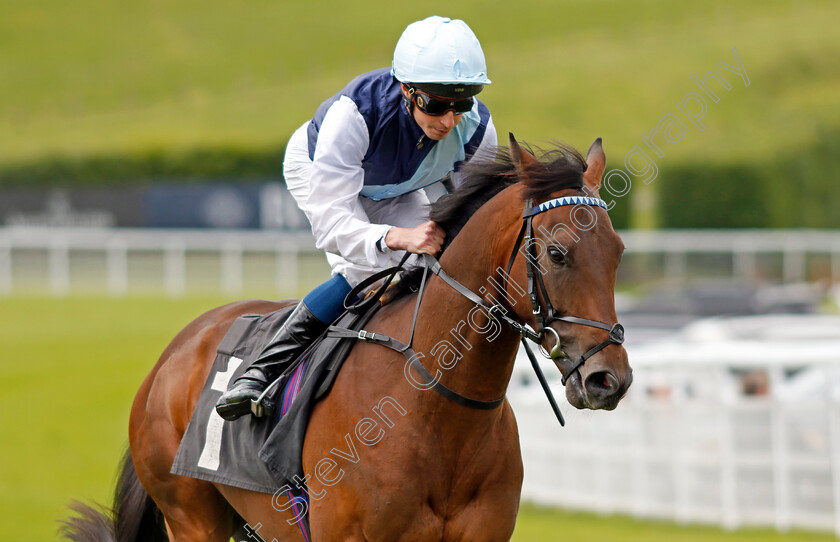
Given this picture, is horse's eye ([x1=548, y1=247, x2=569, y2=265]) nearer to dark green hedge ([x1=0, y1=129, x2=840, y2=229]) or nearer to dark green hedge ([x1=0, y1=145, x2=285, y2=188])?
dark green hedge ([x1=0, y1=129, x2=840, y2=229])

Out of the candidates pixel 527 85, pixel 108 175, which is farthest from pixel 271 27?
pixel 108 175

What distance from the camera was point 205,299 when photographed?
58.3ft

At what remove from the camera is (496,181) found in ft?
9.82

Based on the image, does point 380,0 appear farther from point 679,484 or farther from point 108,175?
point 679,484

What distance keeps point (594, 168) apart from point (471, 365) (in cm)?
68

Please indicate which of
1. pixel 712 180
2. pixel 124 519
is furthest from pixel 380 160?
pixel 712 180

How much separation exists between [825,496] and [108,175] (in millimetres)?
28733

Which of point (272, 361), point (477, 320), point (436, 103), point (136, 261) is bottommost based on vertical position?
point (136, 261)

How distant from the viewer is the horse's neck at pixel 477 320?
2.84m

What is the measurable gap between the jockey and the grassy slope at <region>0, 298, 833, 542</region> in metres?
1.80

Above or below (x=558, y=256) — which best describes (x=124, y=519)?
below

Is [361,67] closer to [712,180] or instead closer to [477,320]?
[712,180]

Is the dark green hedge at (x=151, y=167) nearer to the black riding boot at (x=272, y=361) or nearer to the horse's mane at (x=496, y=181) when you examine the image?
the black riding boot at (x=272, y=361)

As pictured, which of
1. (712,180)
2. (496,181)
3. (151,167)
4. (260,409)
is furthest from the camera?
(151,167)
